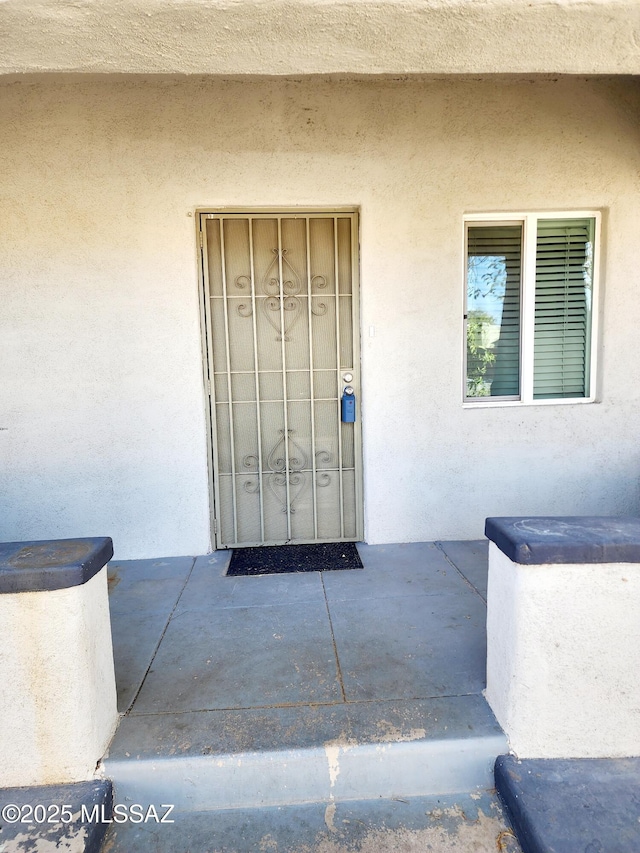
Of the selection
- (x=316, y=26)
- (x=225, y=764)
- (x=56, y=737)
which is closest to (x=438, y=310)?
(x=316, y=26)

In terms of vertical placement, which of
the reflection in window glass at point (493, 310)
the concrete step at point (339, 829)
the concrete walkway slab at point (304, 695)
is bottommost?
the concrete step at point (339, 829)

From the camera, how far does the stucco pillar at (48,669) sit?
1.88m

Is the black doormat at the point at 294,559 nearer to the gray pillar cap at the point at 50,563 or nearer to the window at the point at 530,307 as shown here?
the window at the point at 530,307

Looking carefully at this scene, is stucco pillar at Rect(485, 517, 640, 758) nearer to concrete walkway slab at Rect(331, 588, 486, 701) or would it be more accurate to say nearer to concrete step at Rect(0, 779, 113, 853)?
concrete walkway slab at Rect(331, 588, 486, 701)

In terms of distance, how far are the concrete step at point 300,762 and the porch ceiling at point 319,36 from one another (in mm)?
2875

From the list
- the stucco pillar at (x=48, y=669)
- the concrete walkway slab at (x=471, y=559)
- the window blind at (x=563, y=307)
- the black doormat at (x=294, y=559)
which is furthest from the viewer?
the window blind at (x=563, y=307)

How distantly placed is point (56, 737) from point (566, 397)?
402cm

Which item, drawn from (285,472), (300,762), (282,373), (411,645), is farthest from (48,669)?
(282,373)

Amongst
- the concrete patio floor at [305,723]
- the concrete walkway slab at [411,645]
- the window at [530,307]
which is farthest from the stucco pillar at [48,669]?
the window at [530,307]

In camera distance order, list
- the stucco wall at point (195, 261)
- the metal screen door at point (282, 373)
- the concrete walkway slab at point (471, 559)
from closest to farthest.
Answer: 1. the concrete walkway slab at point (471, 559)
2. the stucco wall at point (195, 261)
3. the metal screen door at point (282, 373)

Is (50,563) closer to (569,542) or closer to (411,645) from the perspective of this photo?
(411,645)

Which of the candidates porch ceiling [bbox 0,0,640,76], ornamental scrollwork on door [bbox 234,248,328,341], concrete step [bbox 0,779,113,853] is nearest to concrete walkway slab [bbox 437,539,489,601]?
ornamental scrollwork on door [bbox 234,248,328,341]

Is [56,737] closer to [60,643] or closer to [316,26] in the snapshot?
[60,643]

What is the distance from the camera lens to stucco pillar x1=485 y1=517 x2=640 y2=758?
1951 mm
